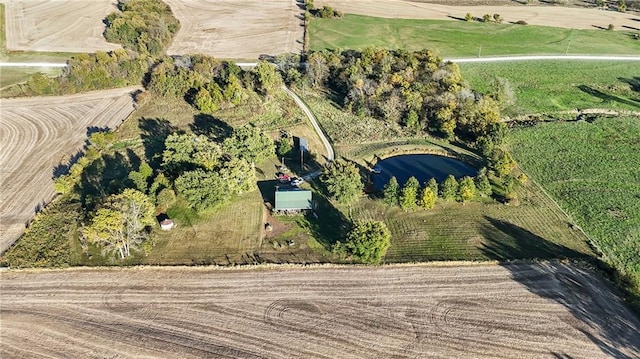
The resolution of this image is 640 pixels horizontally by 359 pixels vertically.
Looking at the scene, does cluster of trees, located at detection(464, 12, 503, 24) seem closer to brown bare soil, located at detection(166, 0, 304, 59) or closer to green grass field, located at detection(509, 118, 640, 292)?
brown bare soil, located at detection(166, 0, 304, 59)

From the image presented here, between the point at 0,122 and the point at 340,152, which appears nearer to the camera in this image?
the point at 340,152

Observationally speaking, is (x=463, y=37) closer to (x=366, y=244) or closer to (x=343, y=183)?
(x=343, y=183)

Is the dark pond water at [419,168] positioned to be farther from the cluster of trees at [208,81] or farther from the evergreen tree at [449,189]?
the cluster of trees at [208,81]

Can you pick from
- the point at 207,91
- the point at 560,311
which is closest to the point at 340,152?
the point at 207,91

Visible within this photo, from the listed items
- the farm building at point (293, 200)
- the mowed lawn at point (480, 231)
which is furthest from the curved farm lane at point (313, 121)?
the farm building at point (293, 200)

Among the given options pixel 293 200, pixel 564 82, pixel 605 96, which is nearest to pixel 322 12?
pixel 564 82

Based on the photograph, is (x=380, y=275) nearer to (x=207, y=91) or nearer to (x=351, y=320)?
(x=351, y=320)

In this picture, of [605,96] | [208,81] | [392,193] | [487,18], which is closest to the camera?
[392,193]
